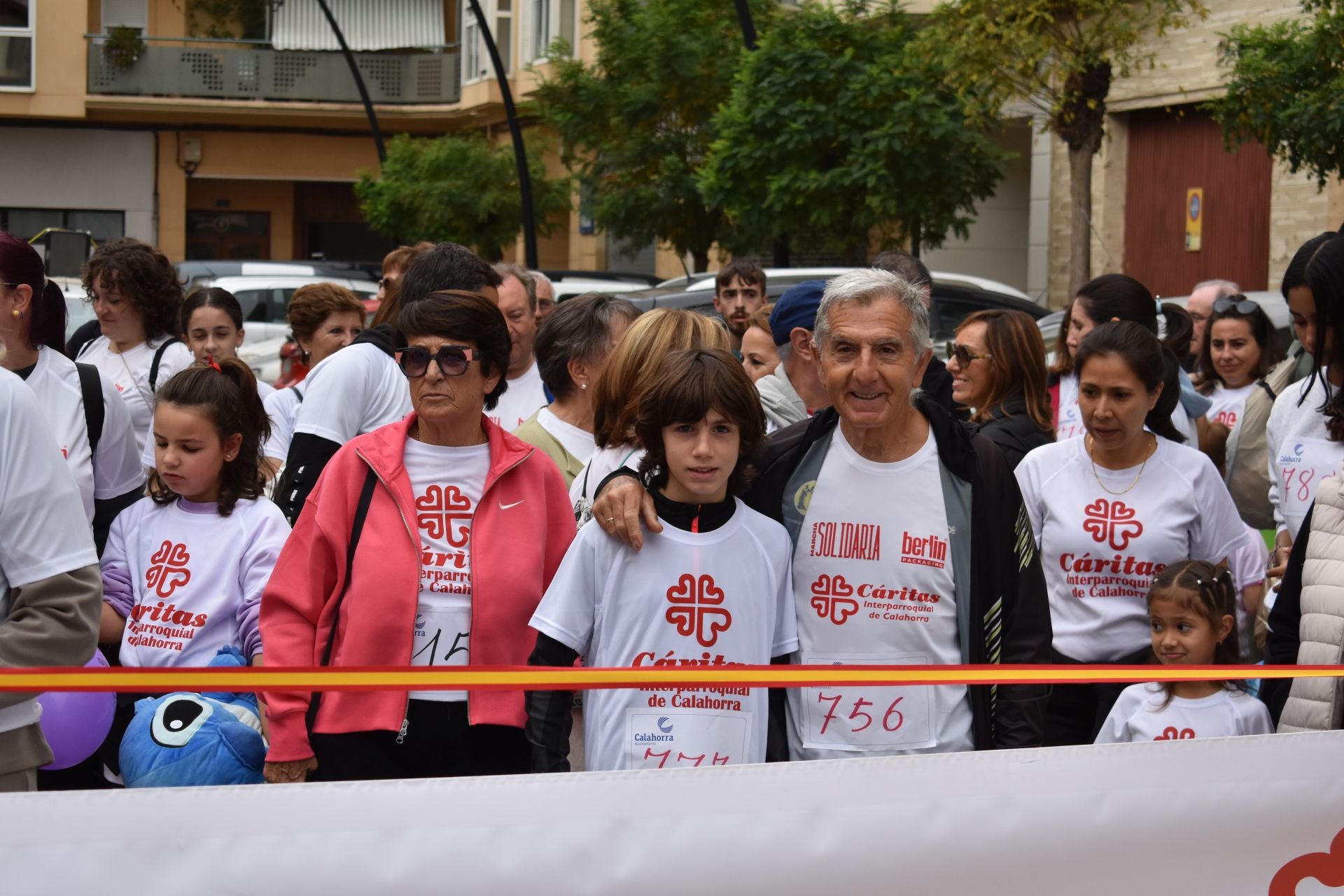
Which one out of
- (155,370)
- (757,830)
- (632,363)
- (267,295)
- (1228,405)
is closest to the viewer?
(757,830)

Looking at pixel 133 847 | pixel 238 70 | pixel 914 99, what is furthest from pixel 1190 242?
pixel 238 70

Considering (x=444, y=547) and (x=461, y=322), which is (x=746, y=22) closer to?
(x=461, y=322)

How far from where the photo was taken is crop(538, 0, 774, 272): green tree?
20.7 metres

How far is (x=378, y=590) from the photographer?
3.43 metres

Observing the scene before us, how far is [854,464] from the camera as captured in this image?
3357mm

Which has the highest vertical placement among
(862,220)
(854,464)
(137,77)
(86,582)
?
(137,77)

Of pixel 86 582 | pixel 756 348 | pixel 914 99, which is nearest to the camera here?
pixel 86 582

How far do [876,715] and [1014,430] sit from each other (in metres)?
2.32

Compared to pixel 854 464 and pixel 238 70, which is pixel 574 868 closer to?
pixel 854 464

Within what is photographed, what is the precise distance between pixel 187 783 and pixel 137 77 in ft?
119

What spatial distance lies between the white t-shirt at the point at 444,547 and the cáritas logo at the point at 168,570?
870 millimetres

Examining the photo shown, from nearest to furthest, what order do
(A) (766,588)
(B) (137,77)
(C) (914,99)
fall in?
1. (A) (766,588)
2. (C) (914,99)
3. (B) (137,77)

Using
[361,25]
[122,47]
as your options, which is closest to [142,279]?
[361,25]

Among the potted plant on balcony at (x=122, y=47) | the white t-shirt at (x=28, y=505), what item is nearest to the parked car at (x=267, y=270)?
the white t-shirt at (x=28, y=505)
